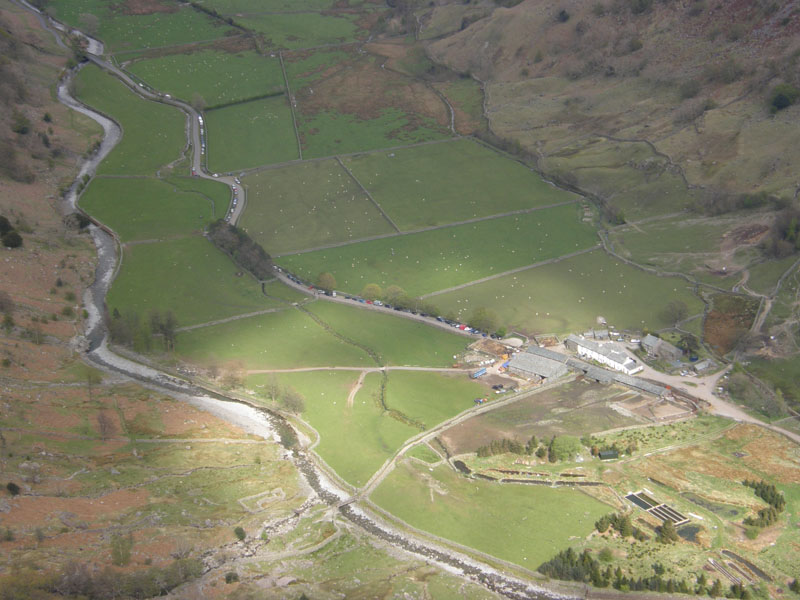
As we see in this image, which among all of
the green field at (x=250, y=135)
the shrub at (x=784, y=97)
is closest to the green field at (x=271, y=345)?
the green field at (x=250, y=135)

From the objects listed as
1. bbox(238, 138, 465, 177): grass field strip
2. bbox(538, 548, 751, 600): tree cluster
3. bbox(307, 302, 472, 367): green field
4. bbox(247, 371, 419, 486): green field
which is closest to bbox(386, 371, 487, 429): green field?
bbox(247, 371, 419, 486): green field

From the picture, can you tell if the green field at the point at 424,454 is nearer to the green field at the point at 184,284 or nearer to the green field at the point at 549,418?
the green field at the point at 549,418

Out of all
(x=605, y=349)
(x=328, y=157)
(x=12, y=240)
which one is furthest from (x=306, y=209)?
(x=605, y=349)

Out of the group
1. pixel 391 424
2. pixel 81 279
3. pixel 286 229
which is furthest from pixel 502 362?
pixel 81 279

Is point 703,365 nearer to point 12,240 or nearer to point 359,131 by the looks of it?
point 12,240

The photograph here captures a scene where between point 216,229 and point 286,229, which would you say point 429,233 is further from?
point 216,229

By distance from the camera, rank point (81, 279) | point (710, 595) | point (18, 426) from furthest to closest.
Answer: point (81, 279), point (18, 426), point (710, 595)
